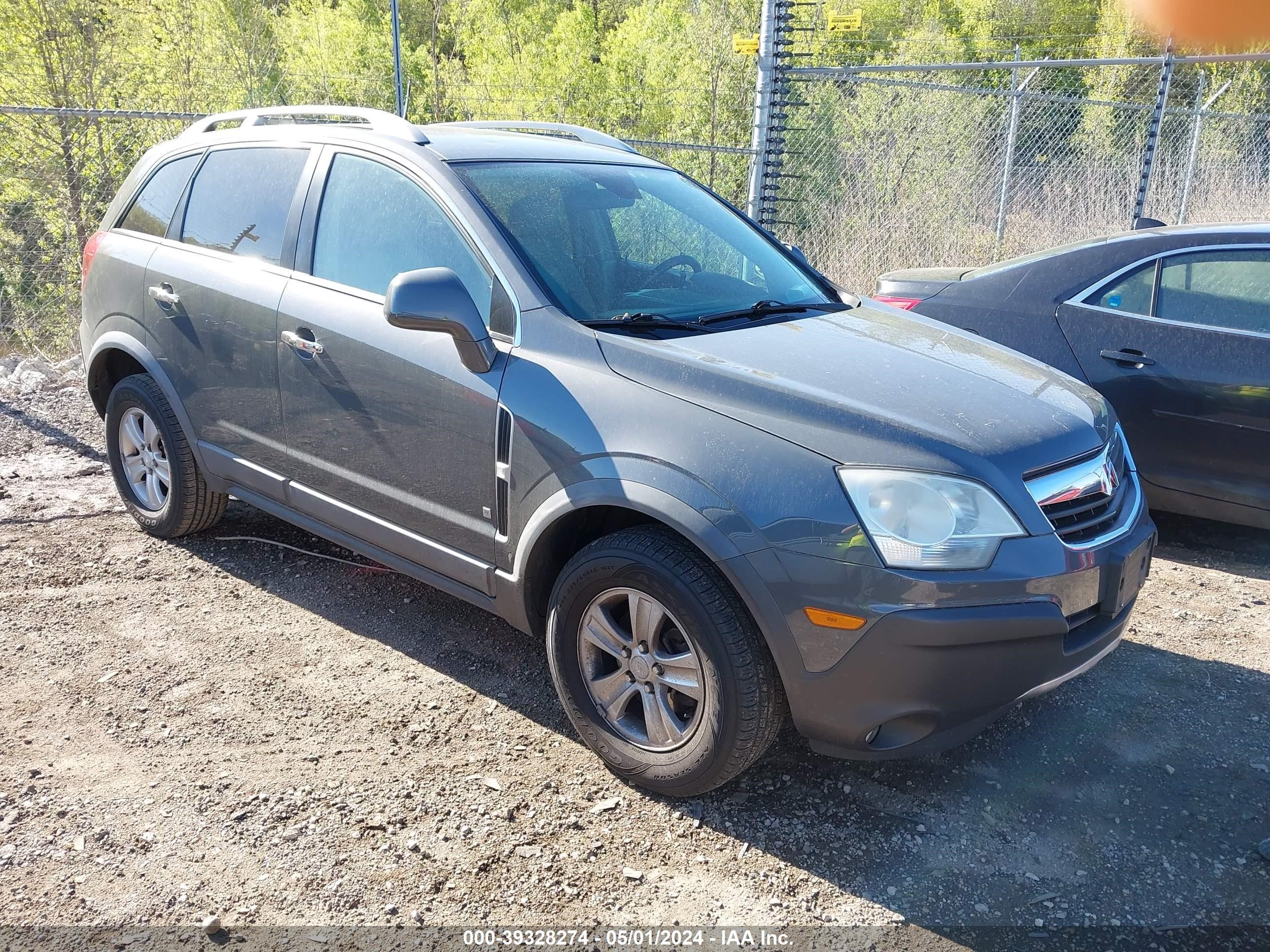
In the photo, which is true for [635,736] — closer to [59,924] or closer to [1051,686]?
[1051,686]

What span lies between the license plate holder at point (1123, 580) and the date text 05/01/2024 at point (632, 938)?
1242 mm

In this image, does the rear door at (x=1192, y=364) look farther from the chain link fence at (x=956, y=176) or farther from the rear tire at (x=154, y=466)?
the rear tire at (x=154, y=466)

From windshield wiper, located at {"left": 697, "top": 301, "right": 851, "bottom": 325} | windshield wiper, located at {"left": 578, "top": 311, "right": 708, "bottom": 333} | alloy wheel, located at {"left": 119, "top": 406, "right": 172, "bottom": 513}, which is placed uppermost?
windshield wiper, located at {"left": 578, "top": 311, "right": 708, "bottom": 333}

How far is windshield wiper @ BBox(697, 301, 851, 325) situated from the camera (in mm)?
3217

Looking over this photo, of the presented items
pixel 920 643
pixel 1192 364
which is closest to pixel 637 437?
pixel 920 643

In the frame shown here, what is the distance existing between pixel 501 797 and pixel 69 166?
10054mm

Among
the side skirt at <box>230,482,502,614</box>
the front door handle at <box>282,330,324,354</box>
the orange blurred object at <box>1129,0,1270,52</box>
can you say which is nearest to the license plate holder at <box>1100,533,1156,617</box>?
the side skirt at <box>230,482,502,614</box>

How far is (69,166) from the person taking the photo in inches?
403

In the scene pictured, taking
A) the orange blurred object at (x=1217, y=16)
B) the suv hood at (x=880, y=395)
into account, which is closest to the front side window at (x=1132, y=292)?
the orange blurred object at (x=1217, y=16)

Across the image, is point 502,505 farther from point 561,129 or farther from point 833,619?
point 561,129

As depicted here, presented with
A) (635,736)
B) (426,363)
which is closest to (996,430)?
(635,736)

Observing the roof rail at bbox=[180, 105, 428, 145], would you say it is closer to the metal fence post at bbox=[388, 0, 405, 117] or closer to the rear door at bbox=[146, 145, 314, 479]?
the rear door at bbox=[146, 145, 314, 479]

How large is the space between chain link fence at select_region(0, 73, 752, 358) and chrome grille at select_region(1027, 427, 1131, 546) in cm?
590

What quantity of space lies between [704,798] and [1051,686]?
40.0 inches
